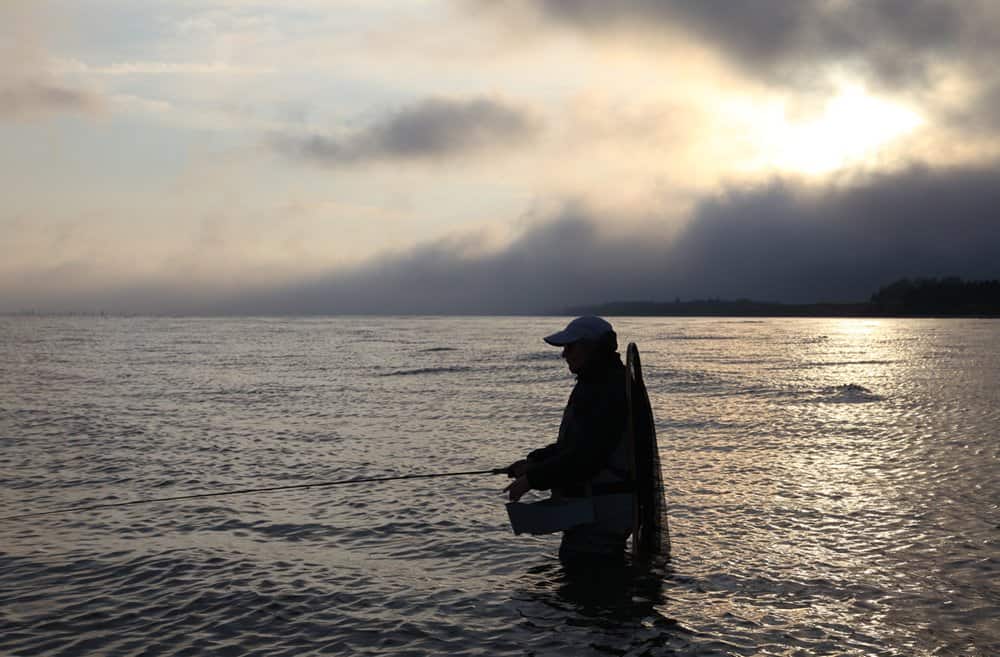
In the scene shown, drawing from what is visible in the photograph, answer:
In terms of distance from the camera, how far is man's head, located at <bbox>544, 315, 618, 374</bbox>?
7293 mm

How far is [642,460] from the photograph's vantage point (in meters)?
7.40

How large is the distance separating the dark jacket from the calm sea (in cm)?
127

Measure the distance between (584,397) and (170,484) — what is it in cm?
910

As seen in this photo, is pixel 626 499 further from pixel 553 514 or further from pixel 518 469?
pixel 518 469

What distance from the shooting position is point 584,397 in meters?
7.27

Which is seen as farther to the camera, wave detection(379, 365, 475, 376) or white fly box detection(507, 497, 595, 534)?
wave detection(379, 365, 475, 376)

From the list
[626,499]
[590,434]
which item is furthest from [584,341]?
[626,499]

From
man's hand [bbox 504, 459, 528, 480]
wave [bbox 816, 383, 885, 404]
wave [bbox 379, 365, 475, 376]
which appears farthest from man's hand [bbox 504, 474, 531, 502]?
wave [bbox 379, 365, 475, 376]

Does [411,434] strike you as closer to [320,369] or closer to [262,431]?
[262,431]

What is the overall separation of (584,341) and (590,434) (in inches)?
35.3

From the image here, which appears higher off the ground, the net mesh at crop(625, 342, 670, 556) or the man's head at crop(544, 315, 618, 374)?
the man's head at crop(544, 315, 618, 374)

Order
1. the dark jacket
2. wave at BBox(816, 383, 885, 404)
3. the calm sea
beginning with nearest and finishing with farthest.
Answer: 1. the calm sea
2. the dark jacket
3. wave at BBox(816, 383, 885, 404)

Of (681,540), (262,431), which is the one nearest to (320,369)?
(262,431)

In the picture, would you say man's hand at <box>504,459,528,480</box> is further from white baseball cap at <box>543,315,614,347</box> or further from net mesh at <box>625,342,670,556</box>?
white baseball cap at <box>543,315,614,347</box>
